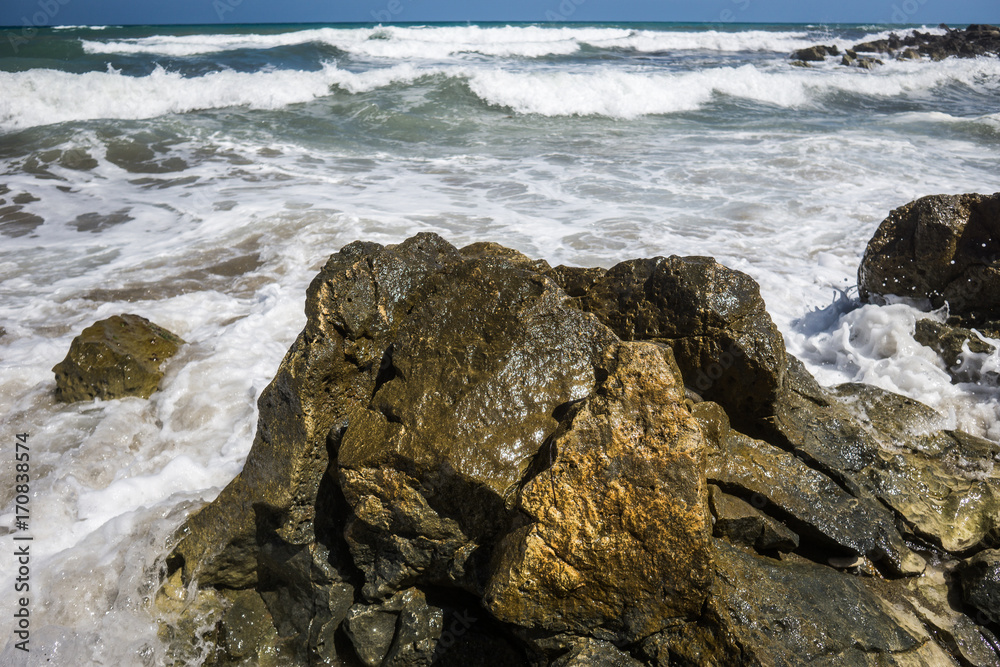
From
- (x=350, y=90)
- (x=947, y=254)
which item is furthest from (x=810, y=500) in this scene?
(x=350, y=90)

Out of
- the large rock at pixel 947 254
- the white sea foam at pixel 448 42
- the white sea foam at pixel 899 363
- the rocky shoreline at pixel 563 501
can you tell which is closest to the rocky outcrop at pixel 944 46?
the white sea foam at pixel 448 42

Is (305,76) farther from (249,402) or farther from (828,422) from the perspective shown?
(828,422)

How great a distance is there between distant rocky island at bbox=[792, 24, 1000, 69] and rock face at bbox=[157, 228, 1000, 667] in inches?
1185

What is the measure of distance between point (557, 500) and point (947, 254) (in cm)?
437

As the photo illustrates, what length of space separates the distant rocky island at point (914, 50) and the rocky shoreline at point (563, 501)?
30.1 meters

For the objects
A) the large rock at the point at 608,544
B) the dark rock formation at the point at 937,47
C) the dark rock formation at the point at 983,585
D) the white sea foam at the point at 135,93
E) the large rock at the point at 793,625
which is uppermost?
the dark rock formation at the point at 937,47

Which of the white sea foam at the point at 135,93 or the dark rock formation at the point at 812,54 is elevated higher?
the dark rock formation at the point at 812,54

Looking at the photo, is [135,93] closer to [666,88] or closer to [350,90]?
[350,90]

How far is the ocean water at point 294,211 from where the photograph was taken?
3.48 metres

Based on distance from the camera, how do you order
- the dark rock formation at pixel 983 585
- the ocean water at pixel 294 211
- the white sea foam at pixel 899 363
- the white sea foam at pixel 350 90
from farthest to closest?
the white sea foam at pixel 350 90
the white sea foam at pixel 899 363
the ocean water at pixel 294 211
the dark rock formation at pixel 983 585

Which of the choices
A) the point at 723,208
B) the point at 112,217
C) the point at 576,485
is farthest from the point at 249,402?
the point at 723,208

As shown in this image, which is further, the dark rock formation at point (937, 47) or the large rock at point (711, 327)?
the dark rock formation at point (937, 47)

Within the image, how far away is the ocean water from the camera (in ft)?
11.4

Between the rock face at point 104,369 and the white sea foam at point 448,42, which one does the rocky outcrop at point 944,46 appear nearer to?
the white sea foam at point 448,42
